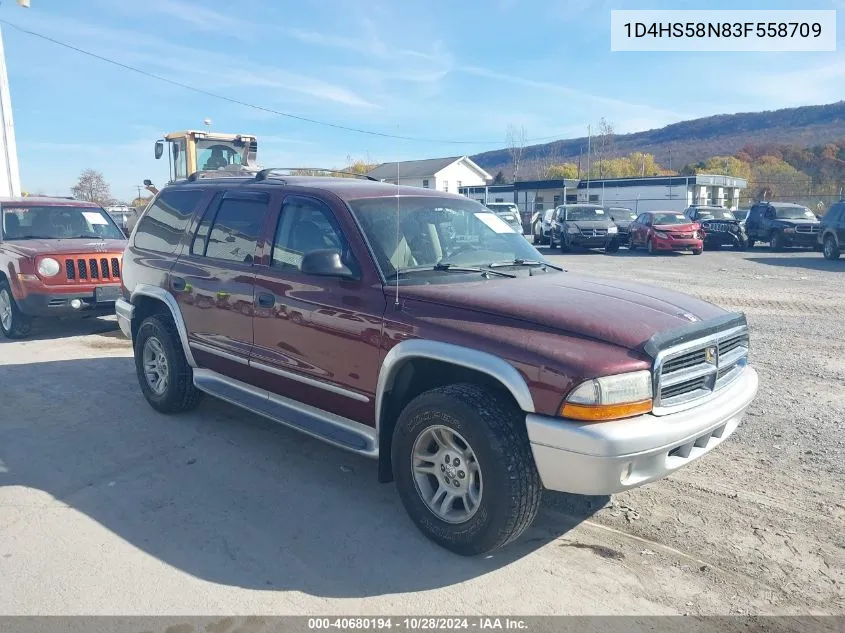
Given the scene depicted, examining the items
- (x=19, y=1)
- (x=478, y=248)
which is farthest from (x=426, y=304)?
(x=19, y=1)

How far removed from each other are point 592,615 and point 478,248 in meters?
2.43

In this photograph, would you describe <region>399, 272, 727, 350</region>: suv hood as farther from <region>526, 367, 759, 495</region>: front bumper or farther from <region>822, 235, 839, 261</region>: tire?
<region>822, 235, 839, 261</region>: tire

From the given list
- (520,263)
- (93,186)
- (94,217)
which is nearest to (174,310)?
(520,263)

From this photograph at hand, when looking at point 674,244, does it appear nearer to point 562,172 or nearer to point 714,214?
point 714,214

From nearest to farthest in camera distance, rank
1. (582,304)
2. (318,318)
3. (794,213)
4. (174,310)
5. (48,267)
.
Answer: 1. (582,304)
2. (318,318)
3. (174,310)
4. (48,267)
5. (794,213)

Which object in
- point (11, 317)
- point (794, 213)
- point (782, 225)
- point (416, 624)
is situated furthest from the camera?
point (794, 213)

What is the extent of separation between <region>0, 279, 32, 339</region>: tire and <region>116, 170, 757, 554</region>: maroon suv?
485 cm

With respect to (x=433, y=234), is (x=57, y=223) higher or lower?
higher

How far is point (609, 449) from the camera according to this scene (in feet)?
9.87

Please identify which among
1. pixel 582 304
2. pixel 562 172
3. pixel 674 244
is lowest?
pixel 674 244

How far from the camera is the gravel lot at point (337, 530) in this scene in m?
3.14

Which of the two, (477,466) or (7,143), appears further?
(7,143)

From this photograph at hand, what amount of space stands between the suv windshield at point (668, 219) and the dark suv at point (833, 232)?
14.1 ft

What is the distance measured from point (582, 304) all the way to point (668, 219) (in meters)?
21.2
